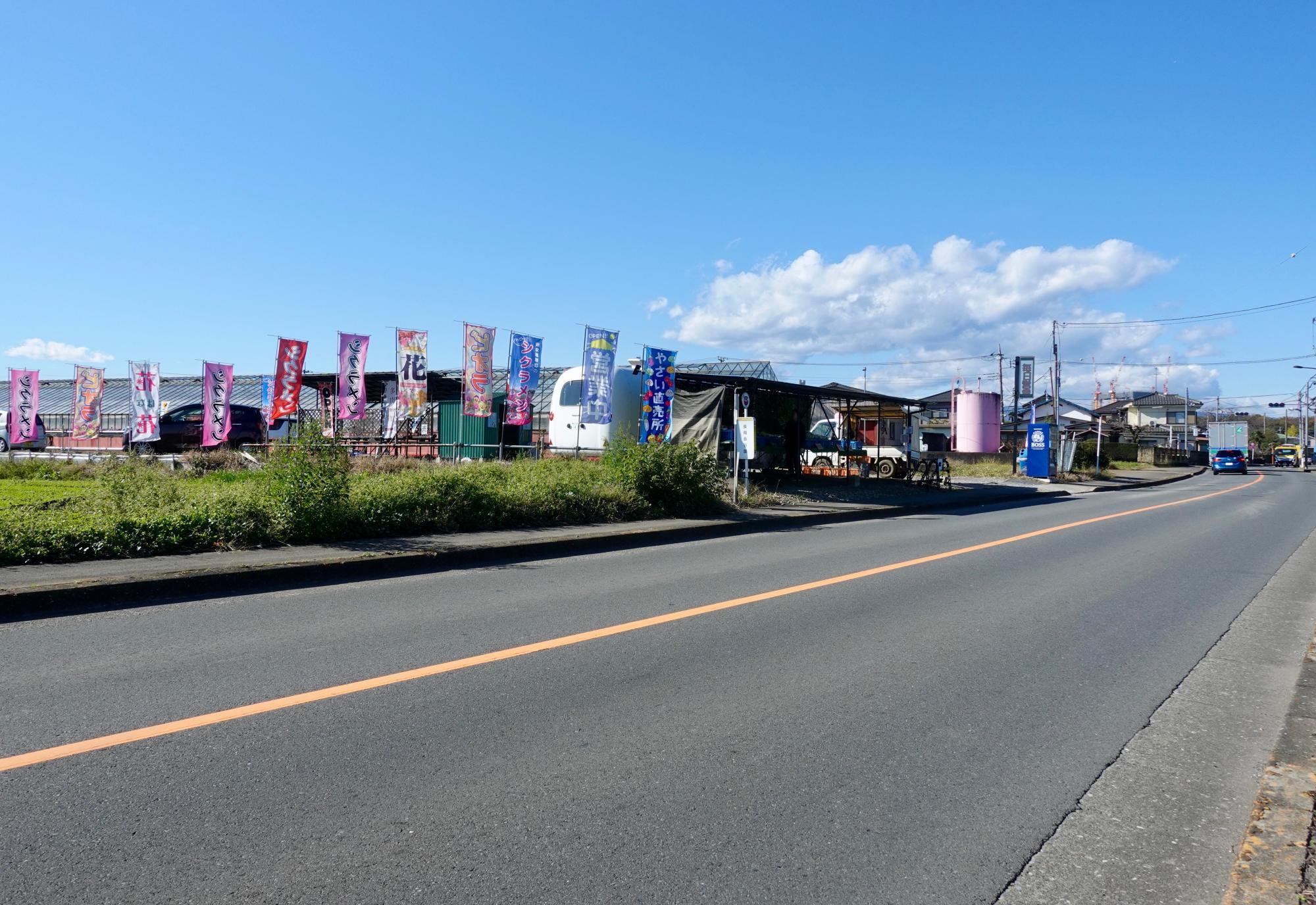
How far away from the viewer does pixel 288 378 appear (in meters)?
22.0

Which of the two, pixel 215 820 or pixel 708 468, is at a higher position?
pixel 708 468

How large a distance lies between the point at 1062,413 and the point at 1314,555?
73.3 metres

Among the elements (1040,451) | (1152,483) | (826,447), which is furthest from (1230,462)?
(826,447)

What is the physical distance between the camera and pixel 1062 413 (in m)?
79.6

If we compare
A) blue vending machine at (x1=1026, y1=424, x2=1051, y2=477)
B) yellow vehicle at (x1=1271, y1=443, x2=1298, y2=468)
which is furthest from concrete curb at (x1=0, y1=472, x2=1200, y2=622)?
yellow vehicle at (x1=1271, y1=443, x2=1298, y2=468)

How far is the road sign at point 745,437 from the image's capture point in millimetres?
15875

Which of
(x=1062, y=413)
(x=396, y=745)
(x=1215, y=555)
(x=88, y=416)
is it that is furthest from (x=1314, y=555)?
(x=1062, y=413)

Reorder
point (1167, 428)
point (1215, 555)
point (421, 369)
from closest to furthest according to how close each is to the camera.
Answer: point (1215, 555)
point (421, 369)
point (1167, 428)

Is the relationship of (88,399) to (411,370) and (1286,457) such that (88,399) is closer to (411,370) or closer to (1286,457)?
(411,370)

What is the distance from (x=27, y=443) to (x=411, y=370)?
595 inches

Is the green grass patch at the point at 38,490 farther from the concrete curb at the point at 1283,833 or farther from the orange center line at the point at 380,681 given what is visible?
the concrete curb at the point at 1283,833

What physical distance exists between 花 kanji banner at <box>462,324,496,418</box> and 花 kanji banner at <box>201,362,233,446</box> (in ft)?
24.9

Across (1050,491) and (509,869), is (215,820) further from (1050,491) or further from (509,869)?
(1050,491)

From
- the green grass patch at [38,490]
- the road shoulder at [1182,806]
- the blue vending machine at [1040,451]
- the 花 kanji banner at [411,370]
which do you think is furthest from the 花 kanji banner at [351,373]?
Result: the blue vending machine at [1040,451]
